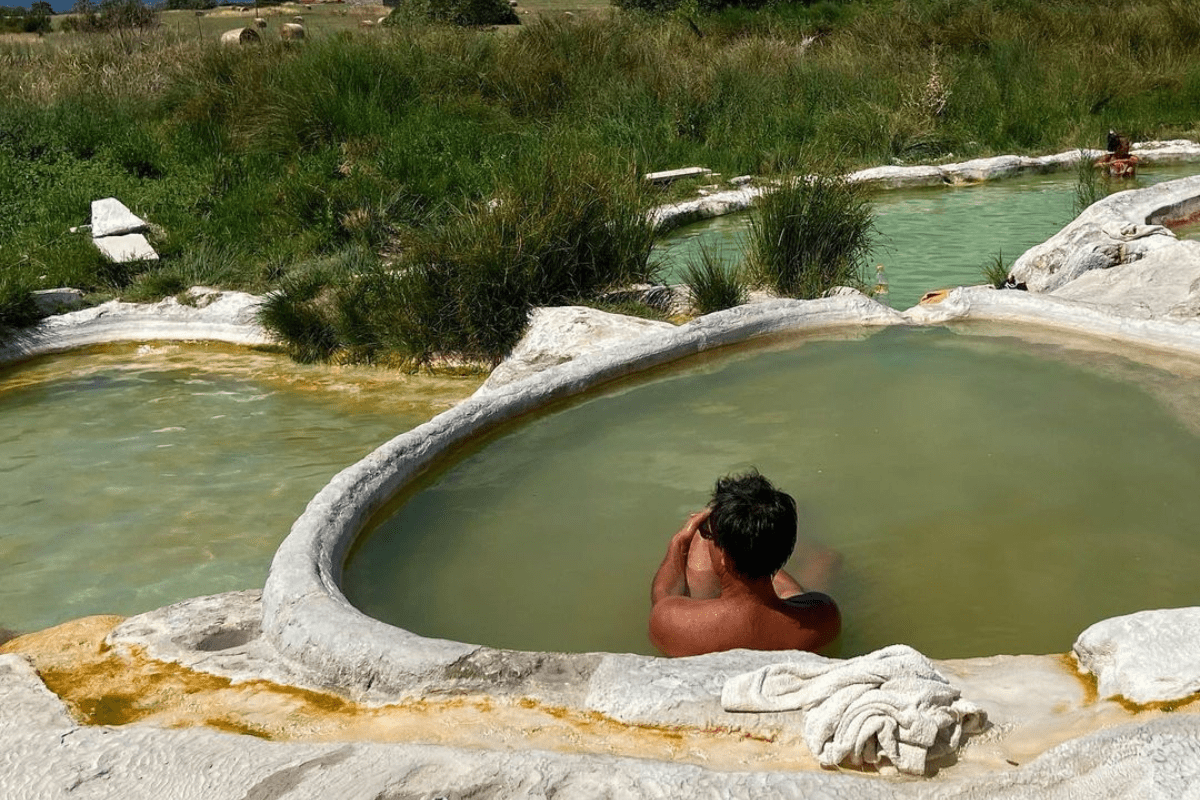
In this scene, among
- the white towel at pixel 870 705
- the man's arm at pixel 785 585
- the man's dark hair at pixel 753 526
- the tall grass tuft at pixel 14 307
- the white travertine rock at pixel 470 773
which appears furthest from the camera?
the tall grass tuft at pixel 14 307

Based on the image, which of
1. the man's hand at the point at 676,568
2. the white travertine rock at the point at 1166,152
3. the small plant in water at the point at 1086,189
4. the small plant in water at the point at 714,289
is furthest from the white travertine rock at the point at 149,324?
the white travertine rock at the point at 1166,152

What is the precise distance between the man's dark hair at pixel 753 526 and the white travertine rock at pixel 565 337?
93.2 inches

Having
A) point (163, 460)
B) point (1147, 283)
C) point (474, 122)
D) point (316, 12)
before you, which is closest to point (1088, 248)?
point (1147, 283)

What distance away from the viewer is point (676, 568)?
3.29 meters

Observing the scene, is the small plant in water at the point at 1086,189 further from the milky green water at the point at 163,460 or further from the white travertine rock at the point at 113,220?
the white travertine rock at the point at 113,220

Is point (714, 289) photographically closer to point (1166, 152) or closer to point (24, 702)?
point (24, 702)

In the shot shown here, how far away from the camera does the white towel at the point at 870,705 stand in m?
2.28

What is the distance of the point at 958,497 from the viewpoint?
3.85 meters

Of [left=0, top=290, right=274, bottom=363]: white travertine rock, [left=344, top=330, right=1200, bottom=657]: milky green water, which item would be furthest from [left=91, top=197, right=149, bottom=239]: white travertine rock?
[left=344, top=330, right=1200, bottom=657]: milky green water

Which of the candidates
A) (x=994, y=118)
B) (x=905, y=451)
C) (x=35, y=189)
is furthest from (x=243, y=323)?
(x=994, y=118)

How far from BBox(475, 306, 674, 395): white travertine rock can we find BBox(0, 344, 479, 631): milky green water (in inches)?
19.0

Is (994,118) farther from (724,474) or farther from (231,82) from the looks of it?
(724,474)

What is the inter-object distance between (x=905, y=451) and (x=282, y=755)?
2.58m

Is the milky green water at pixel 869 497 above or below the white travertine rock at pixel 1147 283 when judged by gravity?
below
